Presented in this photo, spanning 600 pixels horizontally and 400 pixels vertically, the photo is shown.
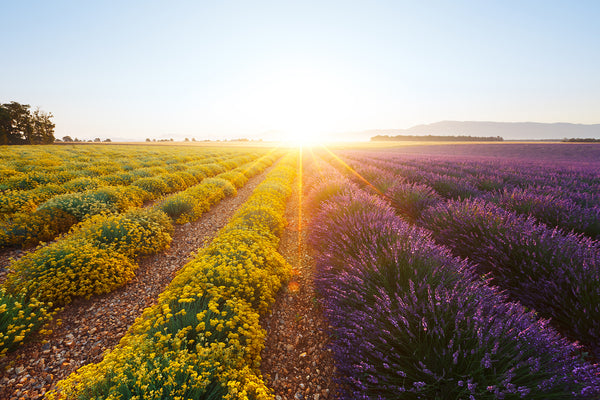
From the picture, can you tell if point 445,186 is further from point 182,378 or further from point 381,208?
point 182,378

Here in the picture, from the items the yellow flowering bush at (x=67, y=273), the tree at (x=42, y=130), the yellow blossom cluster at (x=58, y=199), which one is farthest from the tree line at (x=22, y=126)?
the yellow flowering bush at (x=67, y=273)

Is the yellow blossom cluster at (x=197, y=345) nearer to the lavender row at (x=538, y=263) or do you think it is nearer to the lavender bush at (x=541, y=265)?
the lavender row at (x=538, y=263)

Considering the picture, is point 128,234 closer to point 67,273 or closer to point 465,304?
point 67,273

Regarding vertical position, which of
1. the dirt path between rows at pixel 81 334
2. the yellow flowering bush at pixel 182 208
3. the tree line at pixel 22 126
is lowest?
the dirt path between rows at pixel 81 334

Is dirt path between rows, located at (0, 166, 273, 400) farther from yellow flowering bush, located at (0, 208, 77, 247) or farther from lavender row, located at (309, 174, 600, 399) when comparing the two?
lavender row, located at (309, 174, 600, 399)

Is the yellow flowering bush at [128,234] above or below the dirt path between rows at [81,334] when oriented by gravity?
above

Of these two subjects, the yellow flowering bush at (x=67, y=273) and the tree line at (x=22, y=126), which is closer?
the yellow flowering bush at (x=67, y=273)

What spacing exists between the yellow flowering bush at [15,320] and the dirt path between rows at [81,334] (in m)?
0.16

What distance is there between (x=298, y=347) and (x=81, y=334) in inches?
128

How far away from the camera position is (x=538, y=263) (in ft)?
11.1

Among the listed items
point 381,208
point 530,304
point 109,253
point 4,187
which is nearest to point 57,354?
point 109,253

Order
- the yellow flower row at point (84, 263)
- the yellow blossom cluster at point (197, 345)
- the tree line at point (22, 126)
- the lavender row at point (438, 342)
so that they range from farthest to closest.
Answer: the tree line at point (22, 126) < the yellow flower row at point (84, 263) < the yellow blossom cluster at point (197, 345) < the lavender row at point (438, 342)

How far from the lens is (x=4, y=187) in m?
8.22

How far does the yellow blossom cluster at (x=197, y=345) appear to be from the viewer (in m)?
1.96
